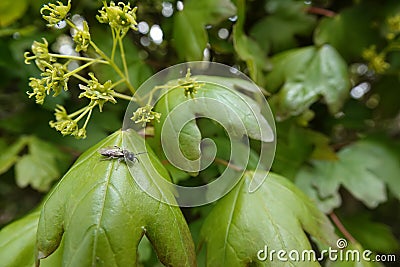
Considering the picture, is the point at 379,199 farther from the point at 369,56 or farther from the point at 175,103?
the point at 175,103

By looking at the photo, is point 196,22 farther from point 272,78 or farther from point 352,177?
point 352,177

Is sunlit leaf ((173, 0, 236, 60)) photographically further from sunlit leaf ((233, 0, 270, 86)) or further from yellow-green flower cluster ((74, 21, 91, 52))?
yellow-green flower cluster ((74, 21, 91, 52))

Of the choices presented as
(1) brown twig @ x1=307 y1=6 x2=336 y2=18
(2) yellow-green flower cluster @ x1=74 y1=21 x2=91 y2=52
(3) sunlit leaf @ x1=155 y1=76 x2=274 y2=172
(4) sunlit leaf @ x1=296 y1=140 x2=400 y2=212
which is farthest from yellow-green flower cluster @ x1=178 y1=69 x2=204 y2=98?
(1) brown twig @ x1=307 y1=6 x2=336 y2=18

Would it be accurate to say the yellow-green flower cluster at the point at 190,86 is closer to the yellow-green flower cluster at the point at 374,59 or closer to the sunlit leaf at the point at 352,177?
the sunlit leaf at the point at 352,177

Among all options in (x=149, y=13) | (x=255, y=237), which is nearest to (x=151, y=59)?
(x=149, y=13)

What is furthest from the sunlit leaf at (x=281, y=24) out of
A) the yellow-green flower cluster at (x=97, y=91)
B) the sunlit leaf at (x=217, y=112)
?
the yellow-green flower cluster at (x=97, y=91)

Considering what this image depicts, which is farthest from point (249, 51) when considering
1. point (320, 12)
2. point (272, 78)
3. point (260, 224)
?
point (260, 224)
